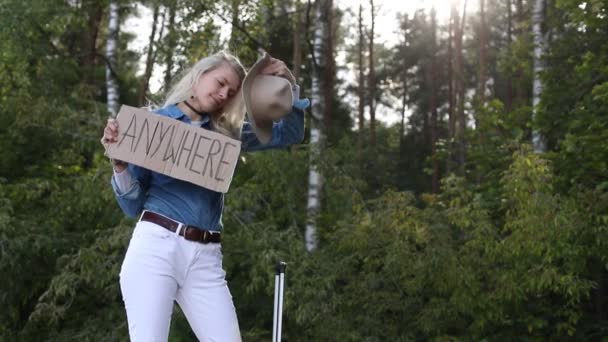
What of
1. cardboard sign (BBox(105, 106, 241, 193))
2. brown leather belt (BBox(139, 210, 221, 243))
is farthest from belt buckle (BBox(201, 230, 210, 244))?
cardboard sign (BBox(105, 106, 241, 193))

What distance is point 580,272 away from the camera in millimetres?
6312

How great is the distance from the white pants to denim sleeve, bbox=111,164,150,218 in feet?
0.29

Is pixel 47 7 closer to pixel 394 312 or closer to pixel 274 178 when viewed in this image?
pixel 274 178

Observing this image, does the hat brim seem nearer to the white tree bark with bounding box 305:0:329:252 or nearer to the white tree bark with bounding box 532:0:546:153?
the white tree bark with bounding box 305:0:329:252

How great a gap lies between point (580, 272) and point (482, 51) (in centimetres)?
1615

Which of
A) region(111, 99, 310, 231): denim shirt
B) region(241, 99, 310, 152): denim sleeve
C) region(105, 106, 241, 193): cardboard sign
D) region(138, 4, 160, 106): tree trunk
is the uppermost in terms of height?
region(138, 4, 160, 106): tree trunk

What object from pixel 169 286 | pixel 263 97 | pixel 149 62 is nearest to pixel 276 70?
pixel 263 97

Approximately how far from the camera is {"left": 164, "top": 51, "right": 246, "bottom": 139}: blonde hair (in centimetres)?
262

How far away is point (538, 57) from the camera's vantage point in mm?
9695

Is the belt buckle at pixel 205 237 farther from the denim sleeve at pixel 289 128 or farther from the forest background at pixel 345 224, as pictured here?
the forest background at pixel 345 224

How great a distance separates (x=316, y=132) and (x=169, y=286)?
6.34m

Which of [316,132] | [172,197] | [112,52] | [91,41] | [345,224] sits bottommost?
[172,197]

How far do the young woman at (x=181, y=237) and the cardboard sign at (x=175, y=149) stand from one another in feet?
0.14

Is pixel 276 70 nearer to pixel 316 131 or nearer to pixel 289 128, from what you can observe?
pixel 289 128
